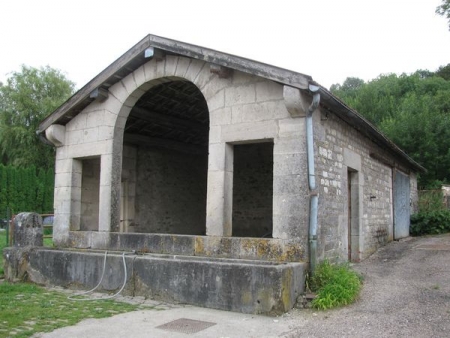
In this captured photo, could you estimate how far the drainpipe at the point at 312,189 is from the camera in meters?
6.09

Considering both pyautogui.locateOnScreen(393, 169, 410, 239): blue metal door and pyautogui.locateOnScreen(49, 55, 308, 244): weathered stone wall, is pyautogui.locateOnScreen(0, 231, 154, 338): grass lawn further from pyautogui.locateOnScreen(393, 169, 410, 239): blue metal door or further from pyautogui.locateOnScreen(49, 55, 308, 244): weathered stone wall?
pyautogui.locateOnScreen(393, 169, 410, 239): blue metal door

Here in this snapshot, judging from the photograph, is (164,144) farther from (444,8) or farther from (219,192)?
(444,8)

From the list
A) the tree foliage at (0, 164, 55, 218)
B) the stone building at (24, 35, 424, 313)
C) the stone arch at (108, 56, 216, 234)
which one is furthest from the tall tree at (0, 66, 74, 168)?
the stone arch at (108, 56, 216, 234)

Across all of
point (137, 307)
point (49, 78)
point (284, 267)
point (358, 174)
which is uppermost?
point (49, 78)

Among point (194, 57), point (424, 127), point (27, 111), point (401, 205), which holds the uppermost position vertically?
point (27, 111)

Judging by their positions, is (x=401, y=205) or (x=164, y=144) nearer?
(x=164, y=144)

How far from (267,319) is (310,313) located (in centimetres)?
61

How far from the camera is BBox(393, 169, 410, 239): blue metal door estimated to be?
12.4 meters

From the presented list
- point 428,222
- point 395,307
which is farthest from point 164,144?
point 428,222

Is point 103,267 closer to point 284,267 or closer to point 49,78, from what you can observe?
point 284,267

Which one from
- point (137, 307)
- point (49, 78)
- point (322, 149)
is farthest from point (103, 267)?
point (49, 78)

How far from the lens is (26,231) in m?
8.38

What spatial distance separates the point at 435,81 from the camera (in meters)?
28.3

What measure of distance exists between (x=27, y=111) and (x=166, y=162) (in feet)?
60.2
